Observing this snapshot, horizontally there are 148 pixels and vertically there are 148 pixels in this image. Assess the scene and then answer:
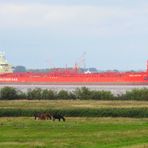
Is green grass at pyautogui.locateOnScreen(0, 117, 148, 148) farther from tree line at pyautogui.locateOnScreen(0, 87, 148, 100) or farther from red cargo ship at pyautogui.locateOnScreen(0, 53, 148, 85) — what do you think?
red cargo ship at pyautogui.locateOnScreen(0, 53, 148, 85)

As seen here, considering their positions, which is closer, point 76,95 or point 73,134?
point 73,134

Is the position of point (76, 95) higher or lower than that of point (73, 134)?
higher

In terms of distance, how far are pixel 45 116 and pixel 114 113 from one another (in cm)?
706

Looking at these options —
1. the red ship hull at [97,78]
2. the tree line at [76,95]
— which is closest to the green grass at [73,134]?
the tree line at [76,95]

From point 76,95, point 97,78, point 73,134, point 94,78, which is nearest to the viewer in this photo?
point 73,134

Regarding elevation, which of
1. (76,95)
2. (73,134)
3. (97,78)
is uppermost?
(97,78)

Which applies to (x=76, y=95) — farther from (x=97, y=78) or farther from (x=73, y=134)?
(x=97, y=78)

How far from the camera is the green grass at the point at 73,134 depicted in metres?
26.6

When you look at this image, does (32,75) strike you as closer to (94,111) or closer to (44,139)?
(94,111)

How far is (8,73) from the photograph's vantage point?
5787 inches

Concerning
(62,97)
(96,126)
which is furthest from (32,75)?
(96,126)

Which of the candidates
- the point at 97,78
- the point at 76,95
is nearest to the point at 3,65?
the point at 97,78

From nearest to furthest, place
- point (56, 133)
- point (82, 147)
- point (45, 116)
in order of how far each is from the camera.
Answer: point (82, 147)
point (56, 133)
point (45, 116)

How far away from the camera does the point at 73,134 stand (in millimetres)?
30938
